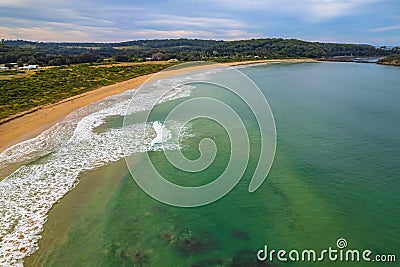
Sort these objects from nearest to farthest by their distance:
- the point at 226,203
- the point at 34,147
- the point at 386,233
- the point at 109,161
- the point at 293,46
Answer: the point at 386,233
the point at 226,203
the point at 109,161
the point at 34,147
the point at 293,46

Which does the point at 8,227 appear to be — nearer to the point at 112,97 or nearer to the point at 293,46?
the point at 112,97

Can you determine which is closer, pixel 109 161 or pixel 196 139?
pixel 109 161

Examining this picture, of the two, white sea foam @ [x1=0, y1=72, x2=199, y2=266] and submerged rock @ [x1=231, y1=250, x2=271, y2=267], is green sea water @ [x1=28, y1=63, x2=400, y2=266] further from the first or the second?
white sea foam @ [x1=0, y1=72, x2=199, y2=266]

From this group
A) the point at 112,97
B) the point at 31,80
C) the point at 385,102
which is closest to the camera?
the point at 385,102

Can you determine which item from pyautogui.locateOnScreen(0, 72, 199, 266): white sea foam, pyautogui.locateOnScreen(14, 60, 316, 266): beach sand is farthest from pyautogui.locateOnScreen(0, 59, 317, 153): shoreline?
pyautogui.locateOnScreen(0, 72, 199, 266): white sea foam

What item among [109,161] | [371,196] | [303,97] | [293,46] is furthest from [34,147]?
[293,46]

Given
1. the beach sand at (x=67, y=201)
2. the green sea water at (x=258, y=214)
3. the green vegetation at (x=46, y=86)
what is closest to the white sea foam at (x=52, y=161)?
the beach sand at (x=67, y=201)

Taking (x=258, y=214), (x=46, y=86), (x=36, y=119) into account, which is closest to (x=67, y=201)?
(x=258, y=214)
